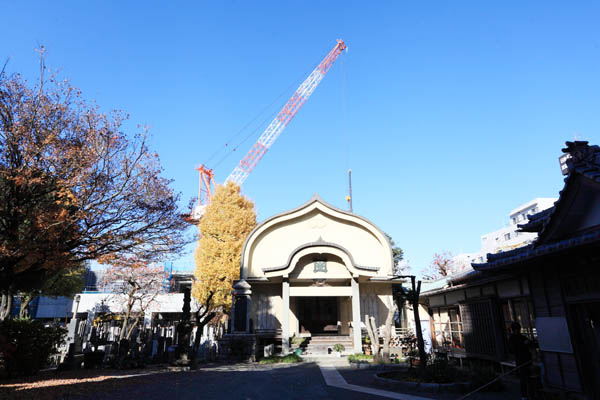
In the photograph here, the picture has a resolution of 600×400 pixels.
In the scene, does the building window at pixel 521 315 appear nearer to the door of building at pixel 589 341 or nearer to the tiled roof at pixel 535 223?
the tiled roof at pixel 535 223

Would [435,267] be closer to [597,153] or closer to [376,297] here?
[376,297]

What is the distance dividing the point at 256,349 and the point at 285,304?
2.87 metres

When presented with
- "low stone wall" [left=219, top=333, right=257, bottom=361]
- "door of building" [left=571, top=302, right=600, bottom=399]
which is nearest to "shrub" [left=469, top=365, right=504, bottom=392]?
"door of building" [left=571, top=302, right=600, bottom=399]

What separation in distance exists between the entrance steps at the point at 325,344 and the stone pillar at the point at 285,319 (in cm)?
148

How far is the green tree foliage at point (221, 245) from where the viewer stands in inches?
1225

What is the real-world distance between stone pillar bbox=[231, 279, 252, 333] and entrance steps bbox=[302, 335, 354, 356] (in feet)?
12.3

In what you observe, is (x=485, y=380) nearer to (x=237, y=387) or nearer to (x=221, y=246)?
(x=237, y=387)

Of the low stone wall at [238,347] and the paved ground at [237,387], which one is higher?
the low stone wall at [238,347]

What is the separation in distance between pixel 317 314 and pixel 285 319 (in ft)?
15.5

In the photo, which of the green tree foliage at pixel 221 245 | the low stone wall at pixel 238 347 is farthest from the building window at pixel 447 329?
the green tree foliage at pixel 221 245

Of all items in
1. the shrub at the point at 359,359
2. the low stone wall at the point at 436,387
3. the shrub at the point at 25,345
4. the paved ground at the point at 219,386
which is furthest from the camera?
the shrub at the point at 359,359

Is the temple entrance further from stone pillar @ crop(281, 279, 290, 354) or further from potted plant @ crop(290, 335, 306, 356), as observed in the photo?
stone pillar @ crop(281, 279, 290, 354)

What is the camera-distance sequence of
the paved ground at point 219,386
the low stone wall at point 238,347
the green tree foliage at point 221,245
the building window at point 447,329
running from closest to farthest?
1. the paved ground at point 219,386
2. the building window at point 447,329
3. the low stone wall at point 238,347
4. the green tree foliage at point 221,245

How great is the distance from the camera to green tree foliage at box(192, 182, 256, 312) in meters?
31.1
